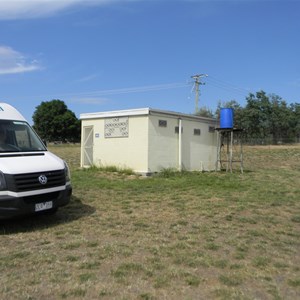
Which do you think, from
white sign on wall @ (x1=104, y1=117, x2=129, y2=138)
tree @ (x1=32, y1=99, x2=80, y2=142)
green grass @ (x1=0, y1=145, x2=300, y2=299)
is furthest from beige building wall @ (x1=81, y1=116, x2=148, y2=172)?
tree @ (x1=32, y1=99, x2=80, y2=142)

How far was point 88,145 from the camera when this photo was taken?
1909cm

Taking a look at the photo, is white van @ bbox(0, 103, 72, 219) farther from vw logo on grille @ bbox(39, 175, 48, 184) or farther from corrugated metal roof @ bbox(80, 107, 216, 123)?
corrugated metal roof @ bbox(80, 107, 216, 123)

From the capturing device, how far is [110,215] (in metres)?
8.80

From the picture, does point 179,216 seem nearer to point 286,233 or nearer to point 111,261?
point 286,233

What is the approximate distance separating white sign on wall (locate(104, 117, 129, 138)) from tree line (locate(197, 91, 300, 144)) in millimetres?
50442

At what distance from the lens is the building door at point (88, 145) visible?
18886 mm

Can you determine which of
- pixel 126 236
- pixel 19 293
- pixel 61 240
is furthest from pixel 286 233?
pixel 19 293

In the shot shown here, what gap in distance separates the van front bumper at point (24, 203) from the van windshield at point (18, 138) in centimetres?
121

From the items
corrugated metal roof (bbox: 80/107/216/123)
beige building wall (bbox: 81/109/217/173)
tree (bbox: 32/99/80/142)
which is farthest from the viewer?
tree (bbox: 32/99/80/142)

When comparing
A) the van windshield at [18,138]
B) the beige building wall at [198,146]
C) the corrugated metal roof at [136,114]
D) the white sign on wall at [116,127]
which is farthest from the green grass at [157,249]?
the beige building wall at [198,146]

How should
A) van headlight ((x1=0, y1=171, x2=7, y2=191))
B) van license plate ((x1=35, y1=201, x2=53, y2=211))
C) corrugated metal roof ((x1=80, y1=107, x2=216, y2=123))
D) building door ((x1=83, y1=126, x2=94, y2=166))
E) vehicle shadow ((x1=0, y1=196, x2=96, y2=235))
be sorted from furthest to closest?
building door ((x1=83, y1=126, x2=94, y2=166))
corrugated metal roof ((x1=80, y1=107, x2=216, y2=123))
vehicle shadow ((x1=0, y1=196, x2=96, y2=235))
van license plate ((x1=35, y1=201, x2=53, y2=211))
van headlight ((x1=0, y1=171, x2=7, y2=191))

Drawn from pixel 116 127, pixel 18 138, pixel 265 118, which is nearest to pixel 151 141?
pixel 116 127

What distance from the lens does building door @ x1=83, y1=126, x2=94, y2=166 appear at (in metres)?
18.9

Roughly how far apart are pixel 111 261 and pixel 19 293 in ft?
4.73
